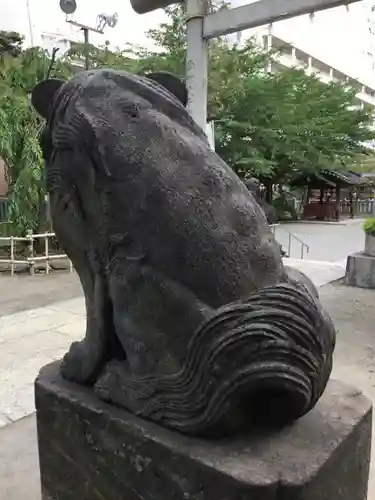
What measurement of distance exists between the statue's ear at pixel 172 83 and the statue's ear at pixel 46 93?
12.7 inches

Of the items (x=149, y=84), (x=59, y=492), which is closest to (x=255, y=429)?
(x=59, y=492)

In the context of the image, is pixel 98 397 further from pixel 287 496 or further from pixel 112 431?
pixel 287 496

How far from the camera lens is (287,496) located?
1.15 meters

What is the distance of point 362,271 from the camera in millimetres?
6145

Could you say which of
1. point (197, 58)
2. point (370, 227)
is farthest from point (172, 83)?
point (370, 227)

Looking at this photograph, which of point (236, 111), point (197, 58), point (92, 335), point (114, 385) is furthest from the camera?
point (236, 111)

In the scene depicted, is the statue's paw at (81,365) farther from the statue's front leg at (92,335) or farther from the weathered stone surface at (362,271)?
the weathered stone surface at (362,271)

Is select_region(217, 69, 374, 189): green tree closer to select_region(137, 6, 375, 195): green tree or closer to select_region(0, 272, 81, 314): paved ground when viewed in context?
select_region(137, 6, 375, 195): green tree

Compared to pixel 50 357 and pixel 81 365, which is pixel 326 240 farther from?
pixel 81 365

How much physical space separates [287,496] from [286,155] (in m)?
14.4

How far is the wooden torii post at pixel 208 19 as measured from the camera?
4.76 meters

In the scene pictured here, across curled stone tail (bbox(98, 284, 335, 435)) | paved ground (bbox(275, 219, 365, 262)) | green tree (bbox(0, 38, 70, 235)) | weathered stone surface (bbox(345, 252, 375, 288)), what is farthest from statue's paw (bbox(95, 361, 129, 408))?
paved ground (bbox(275, 219, 365, 262))

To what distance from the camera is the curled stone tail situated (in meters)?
1.20

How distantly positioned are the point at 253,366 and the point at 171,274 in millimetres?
341
